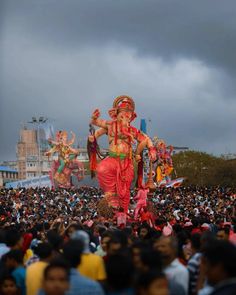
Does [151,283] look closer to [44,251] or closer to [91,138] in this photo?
[44,251]

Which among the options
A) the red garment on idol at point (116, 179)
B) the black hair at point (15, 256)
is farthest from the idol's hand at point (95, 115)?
the black hair at point (15, 256)

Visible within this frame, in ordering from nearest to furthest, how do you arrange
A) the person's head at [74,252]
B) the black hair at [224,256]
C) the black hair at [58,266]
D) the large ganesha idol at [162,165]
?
the black hair at [224,256] < the black hair at [58,266] < the person's head at [74,252] < the large ganesha idol at [162,165]

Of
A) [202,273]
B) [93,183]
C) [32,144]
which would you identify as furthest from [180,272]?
[32,144]

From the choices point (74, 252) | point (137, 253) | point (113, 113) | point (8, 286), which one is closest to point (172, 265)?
point (137, 253)

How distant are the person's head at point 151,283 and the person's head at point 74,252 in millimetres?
1441

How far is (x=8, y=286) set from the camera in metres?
6.67

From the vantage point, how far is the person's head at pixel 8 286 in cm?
664

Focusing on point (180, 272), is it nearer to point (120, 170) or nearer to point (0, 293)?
point (0, 293)

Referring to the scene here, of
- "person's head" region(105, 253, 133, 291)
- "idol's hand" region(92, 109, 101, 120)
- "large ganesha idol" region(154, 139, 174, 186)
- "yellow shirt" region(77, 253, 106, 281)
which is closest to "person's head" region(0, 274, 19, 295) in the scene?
"yellow shirt" region(77, 253, 106, 281)

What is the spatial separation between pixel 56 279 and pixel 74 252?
38.5 inches

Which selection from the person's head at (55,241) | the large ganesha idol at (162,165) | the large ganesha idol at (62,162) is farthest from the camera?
the large ganesha idol at (62,162)

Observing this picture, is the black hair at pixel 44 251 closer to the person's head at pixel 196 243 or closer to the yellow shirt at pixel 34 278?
the yellow shirt at pixel 34 278

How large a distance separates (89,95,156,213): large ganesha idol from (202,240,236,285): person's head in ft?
63.2

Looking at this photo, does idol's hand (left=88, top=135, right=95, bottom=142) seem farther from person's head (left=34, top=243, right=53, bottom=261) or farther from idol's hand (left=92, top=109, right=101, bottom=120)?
person's head (left=34, top=243, right=53, bottom=261)
